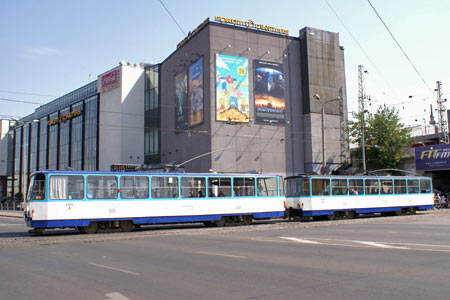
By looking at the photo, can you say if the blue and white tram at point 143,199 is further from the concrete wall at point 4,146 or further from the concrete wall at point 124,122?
the concrete wall at point 4,146

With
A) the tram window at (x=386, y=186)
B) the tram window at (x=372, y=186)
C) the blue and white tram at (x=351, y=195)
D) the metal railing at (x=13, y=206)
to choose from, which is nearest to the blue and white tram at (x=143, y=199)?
the blue and white tram at (x=351, y=195)

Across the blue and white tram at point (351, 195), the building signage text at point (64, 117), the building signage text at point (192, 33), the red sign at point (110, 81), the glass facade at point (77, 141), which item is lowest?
the blue and white tram at point (351, 195)

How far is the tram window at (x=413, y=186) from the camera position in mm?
32000

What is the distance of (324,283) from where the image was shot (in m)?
7.35

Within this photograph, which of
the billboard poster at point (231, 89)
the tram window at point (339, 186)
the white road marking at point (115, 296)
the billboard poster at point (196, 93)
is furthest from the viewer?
the billboard poster at point (196, 93)

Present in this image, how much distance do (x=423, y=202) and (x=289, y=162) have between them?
59.0 ft

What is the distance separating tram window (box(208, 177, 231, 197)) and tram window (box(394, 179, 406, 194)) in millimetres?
14601

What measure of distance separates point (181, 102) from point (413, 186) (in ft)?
92.7

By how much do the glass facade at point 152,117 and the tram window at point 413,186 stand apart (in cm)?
3301

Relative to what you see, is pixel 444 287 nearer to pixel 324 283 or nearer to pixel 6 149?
pixel 324 283

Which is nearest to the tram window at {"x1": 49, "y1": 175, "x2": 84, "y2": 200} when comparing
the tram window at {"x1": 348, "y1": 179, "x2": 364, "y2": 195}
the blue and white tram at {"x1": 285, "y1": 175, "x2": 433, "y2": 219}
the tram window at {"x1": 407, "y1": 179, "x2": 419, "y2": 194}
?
the blue and white tram at {"x1": 285, "y1": 175, "x2": 433, "y2": 219}

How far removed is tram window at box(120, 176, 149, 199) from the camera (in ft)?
65.7

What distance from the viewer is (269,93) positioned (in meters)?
47.3

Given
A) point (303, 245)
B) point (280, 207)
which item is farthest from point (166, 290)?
point (280, 207)
